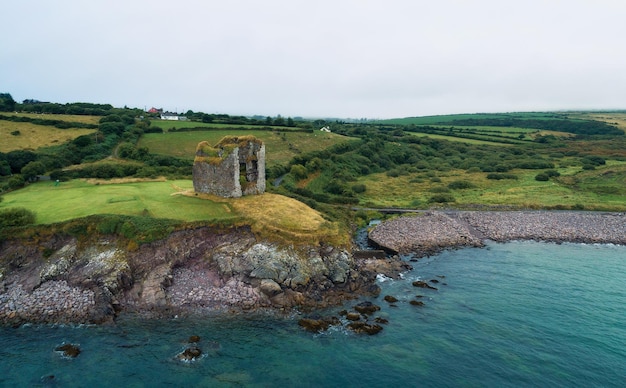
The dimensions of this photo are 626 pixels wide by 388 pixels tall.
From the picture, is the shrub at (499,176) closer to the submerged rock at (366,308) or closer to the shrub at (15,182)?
the submerged rock at (366,308)

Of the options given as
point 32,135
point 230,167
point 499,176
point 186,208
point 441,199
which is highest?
point 32,135

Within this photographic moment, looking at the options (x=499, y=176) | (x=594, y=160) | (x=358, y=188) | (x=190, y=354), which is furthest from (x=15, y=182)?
(x=594, y=160)

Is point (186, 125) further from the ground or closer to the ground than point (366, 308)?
further from the ground

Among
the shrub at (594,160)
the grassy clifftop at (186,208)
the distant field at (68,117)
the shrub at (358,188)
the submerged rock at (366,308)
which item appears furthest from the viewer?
the shrub at (594,160)

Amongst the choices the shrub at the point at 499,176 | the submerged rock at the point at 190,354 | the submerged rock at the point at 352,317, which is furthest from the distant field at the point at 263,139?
the submerged rock at the point at 190,354

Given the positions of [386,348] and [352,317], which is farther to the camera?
[352,317]

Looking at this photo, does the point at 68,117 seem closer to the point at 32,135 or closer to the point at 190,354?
the point at 32,135
